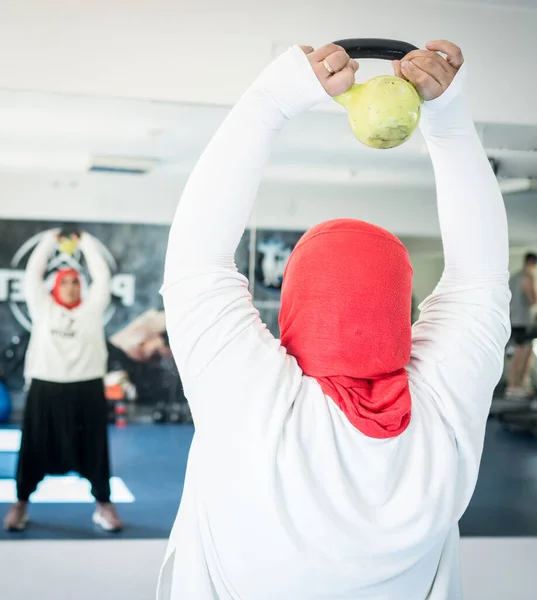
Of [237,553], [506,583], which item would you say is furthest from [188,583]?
[506,583]

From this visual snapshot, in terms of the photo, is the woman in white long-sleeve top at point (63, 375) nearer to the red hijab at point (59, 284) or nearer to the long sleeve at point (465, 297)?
the red hijab at point (59, 284)

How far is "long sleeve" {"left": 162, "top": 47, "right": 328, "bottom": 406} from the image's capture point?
85 cm

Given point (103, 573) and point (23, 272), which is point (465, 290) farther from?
point (103, 573)

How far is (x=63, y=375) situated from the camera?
135 inches

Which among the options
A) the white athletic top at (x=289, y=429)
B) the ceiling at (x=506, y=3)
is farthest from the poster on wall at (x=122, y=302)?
the white athletic top at (x=289, y=429)

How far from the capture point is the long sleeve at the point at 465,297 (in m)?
0.95

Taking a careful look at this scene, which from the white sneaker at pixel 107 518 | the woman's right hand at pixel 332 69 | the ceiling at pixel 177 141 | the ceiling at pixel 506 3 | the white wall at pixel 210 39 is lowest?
the white sneaker at pixel 107 518

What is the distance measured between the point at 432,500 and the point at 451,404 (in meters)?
0.12

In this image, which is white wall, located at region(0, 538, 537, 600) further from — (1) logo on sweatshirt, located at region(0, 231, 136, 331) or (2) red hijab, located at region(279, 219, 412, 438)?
(2) red hijab, located at region(279, 219, 412, 438)

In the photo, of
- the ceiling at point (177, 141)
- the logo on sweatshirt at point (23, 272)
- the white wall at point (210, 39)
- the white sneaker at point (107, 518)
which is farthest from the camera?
the white sneaker at point (107, 518)

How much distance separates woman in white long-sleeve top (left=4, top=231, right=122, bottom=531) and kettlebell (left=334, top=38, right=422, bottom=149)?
8.78ft

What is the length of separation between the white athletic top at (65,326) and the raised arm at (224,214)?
267cm

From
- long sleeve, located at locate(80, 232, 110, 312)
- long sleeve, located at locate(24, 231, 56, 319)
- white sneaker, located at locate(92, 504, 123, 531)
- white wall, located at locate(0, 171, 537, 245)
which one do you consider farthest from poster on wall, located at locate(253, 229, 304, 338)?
white sneaker, located at locate(92, 504, 123, 531)

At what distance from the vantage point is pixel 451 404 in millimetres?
947
